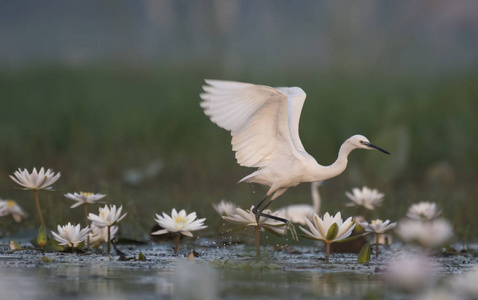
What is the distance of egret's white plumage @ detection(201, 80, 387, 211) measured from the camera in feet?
13.7

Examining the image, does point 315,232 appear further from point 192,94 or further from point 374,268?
point 192,94

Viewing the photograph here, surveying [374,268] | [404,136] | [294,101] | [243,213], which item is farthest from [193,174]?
[374,268]

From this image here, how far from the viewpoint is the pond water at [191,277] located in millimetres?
2422

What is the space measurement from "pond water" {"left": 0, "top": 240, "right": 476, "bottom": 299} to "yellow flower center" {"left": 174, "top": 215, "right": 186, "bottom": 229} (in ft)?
0.58

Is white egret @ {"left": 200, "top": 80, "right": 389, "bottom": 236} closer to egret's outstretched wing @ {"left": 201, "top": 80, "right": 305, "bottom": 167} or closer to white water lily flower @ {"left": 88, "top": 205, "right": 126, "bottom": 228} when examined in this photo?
egret's outstretched wing @ {"left": 201, "top": 80, "right": 305, "bottom": 167}

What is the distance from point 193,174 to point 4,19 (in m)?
5.59

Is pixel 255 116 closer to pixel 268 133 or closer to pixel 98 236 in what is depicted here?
pixel 268 133

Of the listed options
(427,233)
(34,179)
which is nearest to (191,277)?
(427,233)

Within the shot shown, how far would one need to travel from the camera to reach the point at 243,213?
394cm

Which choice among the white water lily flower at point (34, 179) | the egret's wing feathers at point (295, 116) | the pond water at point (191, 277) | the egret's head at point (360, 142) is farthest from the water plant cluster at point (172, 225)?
the egret's wing feathers at point (295, 116)

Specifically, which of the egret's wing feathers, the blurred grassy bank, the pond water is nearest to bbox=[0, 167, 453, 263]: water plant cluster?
the pond water

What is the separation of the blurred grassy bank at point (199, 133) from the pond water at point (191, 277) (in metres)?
2.74

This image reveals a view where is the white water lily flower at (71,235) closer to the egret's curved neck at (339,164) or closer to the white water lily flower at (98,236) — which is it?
the white water lily flower at (98,236)

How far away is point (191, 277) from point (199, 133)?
708 cm
